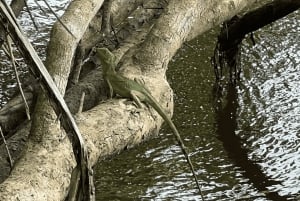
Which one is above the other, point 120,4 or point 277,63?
point 120,4

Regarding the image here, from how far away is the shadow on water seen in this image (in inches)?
175

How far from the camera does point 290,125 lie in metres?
4.90

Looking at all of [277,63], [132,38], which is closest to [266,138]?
[277,63]

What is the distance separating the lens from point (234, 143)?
4.96m

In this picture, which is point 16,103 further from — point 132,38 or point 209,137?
point 209,137

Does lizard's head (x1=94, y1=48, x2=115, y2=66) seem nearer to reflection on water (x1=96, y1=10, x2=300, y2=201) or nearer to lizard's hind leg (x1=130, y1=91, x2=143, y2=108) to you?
lizard's hind leg (x1=130, y1=91, x2=143, y2=108)

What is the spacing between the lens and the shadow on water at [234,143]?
4.45 metres

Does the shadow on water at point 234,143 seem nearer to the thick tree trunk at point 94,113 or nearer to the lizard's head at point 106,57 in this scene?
the thick tree trunk at point 94,113

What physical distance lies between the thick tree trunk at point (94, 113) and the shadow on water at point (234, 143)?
1.21 m

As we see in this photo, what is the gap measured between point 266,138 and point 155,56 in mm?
1937

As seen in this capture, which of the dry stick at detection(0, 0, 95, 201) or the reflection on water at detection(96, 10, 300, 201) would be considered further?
the reflection on water at detection(96, 10, 300, 201)

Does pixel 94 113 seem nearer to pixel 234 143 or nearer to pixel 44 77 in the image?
pixel 44 77

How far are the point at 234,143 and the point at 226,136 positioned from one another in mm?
123

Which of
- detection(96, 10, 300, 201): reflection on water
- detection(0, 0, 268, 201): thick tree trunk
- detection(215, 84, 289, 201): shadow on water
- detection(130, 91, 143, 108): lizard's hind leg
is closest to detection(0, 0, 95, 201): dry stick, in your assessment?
detection(0, 0, 268, 201): thick tree trunk
